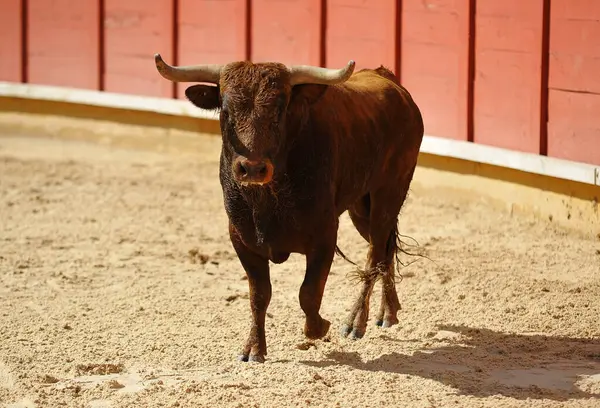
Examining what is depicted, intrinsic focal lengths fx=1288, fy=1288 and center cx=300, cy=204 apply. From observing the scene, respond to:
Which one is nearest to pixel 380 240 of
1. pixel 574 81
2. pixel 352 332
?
pixel 352 332

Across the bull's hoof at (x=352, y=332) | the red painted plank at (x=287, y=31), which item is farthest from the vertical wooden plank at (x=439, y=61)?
the bull's hoof at (x=352, y=332)

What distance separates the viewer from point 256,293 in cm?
610

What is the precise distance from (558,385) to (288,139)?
1.61m

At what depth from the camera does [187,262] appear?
27.9 ft

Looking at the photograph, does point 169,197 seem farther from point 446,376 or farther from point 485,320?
point 446,376

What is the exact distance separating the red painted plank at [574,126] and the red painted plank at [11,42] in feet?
23.3

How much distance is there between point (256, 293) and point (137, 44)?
308 inches

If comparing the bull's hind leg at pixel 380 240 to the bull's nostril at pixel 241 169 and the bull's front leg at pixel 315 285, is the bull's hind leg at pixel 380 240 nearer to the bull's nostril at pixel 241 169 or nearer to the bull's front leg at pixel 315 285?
the bull's front leg at pixel 315 285

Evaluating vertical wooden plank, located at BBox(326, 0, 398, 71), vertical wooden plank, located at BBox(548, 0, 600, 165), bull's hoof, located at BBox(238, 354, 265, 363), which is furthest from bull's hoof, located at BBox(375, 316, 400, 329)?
vertical wooden plank, located at BBox(326, 0, 398, 71)

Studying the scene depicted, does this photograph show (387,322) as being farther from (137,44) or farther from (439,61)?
(137,44)

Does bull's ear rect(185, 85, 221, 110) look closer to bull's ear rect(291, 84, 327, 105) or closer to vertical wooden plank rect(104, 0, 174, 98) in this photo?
bull's ear rect(291, 84, 327, 105)

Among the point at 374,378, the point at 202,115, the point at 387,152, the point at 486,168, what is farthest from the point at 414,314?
the point at 202,115

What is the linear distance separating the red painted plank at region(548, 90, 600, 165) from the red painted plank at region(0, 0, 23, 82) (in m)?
7.11

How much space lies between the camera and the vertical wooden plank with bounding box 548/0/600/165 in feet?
29.0
